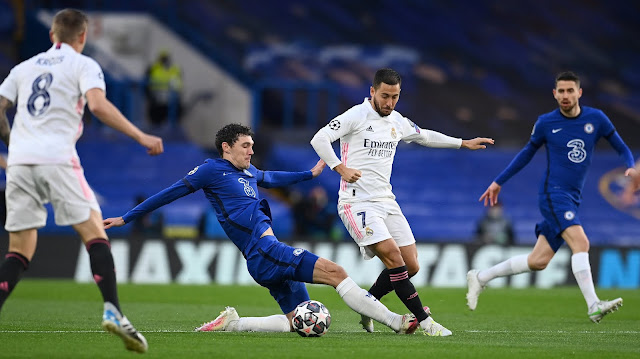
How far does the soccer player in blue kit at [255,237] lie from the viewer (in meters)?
8.05

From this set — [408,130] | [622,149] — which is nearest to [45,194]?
[408,130]

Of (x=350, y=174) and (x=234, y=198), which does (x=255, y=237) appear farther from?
(x=350, y=174)

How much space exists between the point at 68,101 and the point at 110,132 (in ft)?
57.2

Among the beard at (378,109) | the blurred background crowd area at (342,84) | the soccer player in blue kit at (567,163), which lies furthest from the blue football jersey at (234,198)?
the blurred background crowd area at (342,84)

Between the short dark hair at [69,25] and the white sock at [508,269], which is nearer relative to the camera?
the short dark hair at [69,25]

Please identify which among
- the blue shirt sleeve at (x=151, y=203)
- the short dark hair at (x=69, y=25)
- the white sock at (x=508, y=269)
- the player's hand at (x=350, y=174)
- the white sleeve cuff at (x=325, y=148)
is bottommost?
the white sock at (x=508, y=269)

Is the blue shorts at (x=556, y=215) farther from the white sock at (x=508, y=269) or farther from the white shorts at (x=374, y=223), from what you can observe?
the white shorts at (x=374, y=223)

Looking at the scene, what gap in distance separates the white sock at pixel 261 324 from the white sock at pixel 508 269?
2970 millimetres

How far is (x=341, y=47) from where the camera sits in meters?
28.6

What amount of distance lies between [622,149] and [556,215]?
3.03 ft

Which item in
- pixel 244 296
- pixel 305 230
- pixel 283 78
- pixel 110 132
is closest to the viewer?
pixel 244 296

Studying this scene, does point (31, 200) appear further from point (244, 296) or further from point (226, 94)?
point (226, 94)

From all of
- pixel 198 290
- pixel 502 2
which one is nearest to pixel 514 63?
pixel 502 2

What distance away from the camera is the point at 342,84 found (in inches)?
1091
